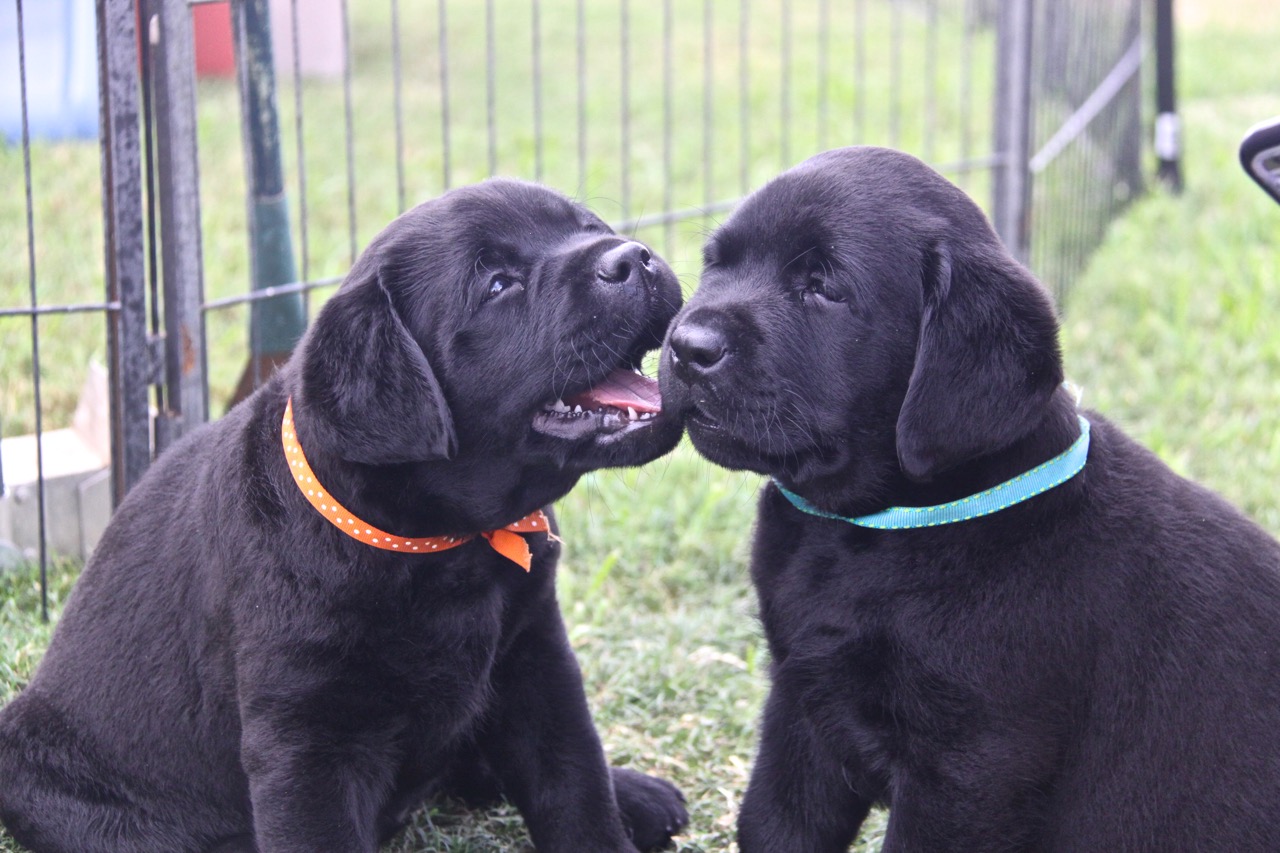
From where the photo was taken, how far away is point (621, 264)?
247cm

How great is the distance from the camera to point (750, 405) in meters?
2.36

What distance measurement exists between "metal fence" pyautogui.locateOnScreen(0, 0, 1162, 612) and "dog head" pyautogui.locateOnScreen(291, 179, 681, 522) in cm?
118

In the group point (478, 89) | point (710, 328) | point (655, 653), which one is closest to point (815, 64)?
point (478, 89)

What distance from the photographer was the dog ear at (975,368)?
222 cm

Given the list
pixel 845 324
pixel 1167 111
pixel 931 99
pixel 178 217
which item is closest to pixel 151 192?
pixel 178 217

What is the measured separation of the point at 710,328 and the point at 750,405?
14cm

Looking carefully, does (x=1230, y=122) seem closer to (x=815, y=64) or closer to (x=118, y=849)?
(x=815, y=64)

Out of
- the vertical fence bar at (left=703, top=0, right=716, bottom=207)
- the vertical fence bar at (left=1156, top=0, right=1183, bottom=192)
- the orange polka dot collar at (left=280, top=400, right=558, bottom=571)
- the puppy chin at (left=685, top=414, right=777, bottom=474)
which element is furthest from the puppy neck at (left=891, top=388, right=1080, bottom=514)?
the vertical fence bar at (left=1156, top=0, right=1183, bottom=192)

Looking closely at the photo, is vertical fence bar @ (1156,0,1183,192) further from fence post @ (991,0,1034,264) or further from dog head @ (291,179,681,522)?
dog head @ (291,179,681,522)

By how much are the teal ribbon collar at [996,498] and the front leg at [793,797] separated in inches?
15.8

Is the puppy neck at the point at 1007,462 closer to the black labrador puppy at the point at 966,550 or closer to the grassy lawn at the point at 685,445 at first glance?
the black labrador puppy at the point at 966,550

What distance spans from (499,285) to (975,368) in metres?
0.83

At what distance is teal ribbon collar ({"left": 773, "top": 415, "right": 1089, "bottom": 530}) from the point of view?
7.63 ft

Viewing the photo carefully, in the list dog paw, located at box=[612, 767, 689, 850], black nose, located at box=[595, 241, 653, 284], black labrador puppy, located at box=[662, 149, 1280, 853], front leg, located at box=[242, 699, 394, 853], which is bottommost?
dog paw, located at box=[612, 767, 689, 850]
